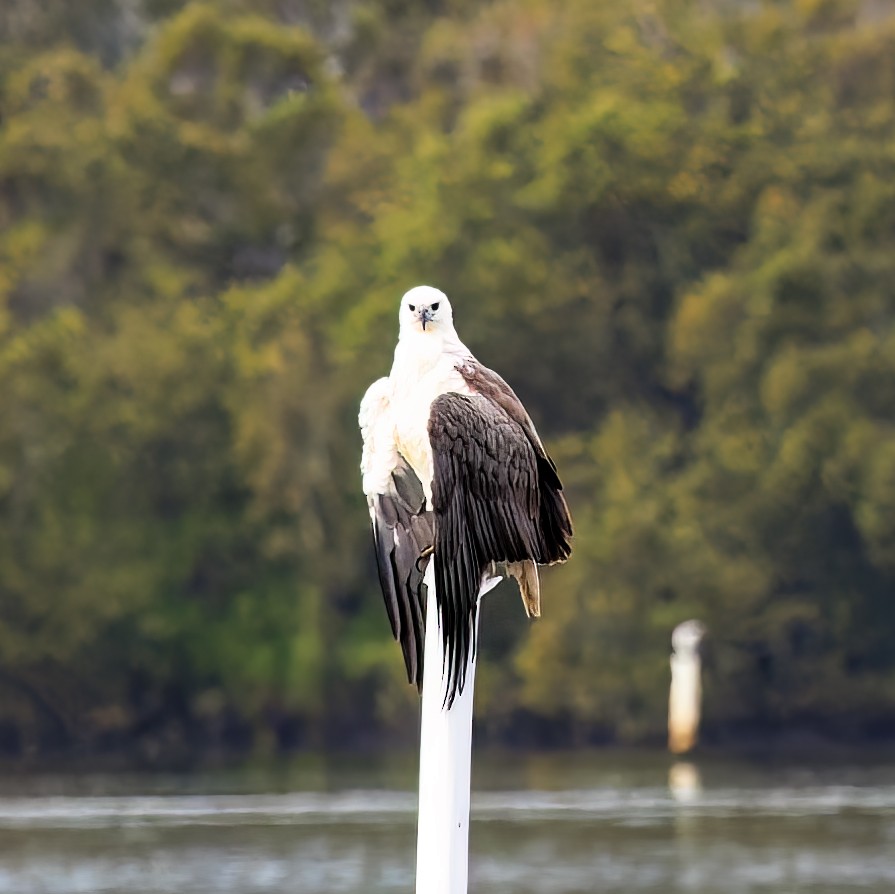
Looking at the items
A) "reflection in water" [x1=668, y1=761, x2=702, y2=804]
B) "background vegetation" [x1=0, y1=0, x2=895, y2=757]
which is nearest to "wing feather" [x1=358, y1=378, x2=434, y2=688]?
"reflection in water" [x1=668, y1=761, x2=702, y2=804]

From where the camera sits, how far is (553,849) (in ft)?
66.2

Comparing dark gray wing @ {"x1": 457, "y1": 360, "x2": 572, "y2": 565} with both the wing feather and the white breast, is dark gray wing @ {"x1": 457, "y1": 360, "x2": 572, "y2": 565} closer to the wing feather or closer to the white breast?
the white breast

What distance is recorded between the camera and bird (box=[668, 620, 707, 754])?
27.0m

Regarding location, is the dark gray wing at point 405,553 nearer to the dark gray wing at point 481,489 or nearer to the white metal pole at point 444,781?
the dark gray wing at point 481,489

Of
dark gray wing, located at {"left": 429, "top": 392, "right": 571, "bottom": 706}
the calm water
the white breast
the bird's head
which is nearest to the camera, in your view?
dark gray wing, located at {"left": 429, "top": 392, "right": 571, "bottom": 706}

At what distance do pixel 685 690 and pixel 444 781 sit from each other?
2091cm

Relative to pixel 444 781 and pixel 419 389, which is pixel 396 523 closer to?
pixel 419 389

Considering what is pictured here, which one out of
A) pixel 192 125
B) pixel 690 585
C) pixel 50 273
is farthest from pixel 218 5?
pixel 690 585

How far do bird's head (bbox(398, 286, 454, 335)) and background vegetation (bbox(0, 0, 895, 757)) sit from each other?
17.6m

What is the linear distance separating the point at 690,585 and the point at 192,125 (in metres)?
10.0

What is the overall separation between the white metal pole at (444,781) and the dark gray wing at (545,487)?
90 centimetres

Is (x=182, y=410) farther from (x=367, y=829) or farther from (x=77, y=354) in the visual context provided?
(x=367, y=829)

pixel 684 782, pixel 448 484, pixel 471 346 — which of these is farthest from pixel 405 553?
pixel 471 346

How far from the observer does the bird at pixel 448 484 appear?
7180 mm
